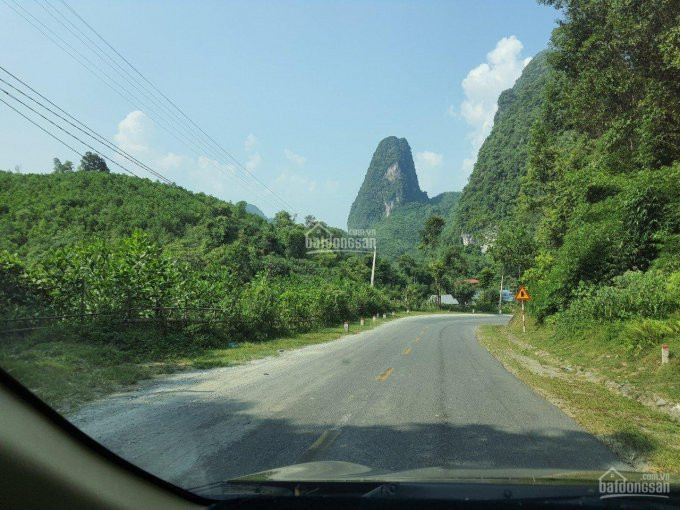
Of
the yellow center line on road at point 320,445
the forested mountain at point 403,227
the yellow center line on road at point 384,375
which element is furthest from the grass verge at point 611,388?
the forested mountain at point 403,227

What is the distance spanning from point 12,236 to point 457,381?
1808 cm

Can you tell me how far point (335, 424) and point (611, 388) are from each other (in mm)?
6781

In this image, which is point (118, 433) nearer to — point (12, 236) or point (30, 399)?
point (30, 399)

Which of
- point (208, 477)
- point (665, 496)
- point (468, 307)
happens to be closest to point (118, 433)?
point (208, 477)

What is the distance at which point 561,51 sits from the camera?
23969mm

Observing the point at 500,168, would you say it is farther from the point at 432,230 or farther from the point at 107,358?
the point at 107,358

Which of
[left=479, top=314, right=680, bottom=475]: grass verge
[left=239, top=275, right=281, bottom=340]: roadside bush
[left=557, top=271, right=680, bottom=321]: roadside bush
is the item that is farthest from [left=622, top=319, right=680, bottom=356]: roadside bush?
[left=239, top=275, right=281, bottom=340]: roadside bush

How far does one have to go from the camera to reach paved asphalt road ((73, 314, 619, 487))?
5.17 metres

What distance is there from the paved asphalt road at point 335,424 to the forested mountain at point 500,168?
3174 inches

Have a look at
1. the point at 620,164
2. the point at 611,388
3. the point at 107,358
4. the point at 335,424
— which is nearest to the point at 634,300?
the point at 611,388

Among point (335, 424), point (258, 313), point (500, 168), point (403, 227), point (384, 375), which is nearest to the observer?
point (335, 424)

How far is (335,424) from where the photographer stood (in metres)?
6.75

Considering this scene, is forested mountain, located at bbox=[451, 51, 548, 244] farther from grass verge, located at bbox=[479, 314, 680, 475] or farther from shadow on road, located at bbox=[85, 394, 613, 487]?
shadow on road, located at bbox=[85, 394, 613, 487]

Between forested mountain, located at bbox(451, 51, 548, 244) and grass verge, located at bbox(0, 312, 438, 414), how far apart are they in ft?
255
